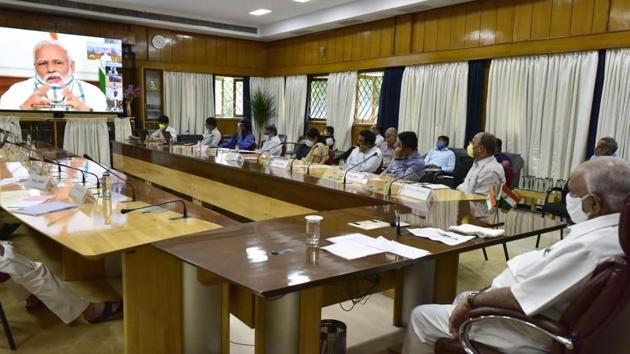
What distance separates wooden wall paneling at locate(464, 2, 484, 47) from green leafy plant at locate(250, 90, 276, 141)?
4.37 metres

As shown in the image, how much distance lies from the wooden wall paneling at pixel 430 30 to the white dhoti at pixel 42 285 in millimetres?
5702

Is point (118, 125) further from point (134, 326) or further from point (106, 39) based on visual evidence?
point (134, 326)

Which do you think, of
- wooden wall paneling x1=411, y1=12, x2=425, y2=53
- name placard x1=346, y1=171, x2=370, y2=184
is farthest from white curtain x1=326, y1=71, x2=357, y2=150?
name placard x1=346, y1=171, x2=370, y2=184

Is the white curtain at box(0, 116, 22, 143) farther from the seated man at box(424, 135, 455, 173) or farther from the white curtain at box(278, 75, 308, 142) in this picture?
the seated man at box(424, 135, 455, 173)

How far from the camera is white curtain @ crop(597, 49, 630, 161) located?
15.6 feet

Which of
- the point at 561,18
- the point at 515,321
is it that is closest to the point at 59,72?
the point at 561,18

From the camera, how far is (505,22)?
5863mm

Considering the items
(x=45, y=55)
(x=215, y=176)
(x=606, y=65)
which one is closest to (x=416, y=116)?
(x=606, y=65)

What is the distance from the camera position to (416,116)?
22.6 ft

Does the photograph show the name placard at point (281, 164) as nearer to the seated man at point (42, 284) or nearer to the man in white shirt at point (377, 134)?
the seated man at point (42, 284)

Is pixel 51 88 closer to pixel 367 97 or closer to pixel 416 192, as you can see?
pixel 367 97

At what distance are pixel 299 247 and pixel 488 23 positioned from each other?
210 inches

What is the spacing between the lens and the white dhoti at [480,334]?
1.43 m

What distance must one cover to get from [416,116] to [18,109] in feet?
19.4
